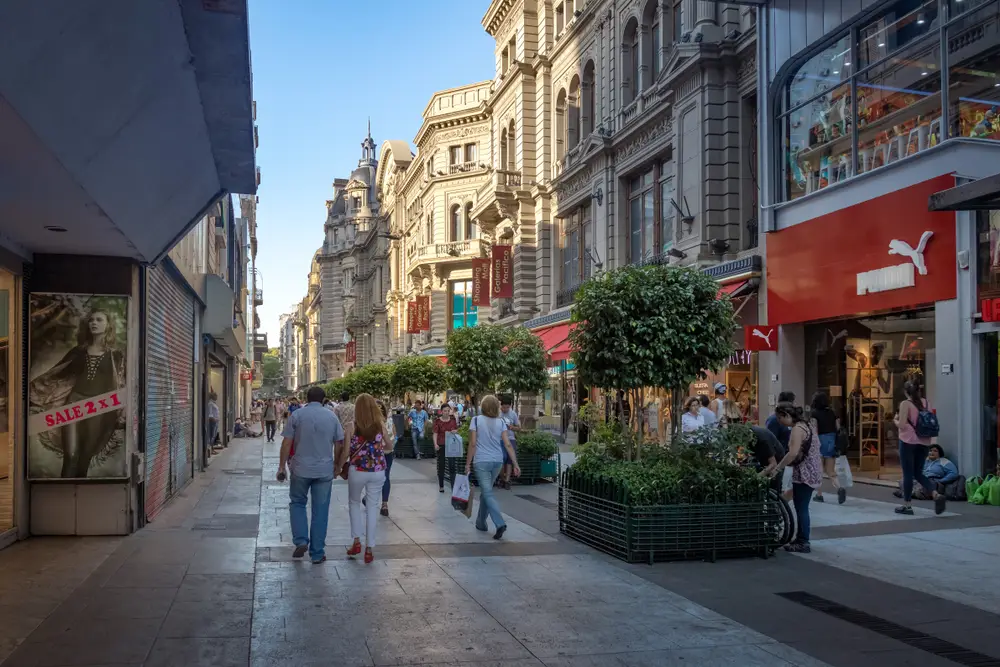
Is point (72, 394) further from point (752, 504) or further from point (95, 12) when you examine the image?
point (752, 504)

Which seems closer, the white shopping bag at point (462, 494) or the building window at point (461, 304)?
the white shopping bag at point (462, 494)

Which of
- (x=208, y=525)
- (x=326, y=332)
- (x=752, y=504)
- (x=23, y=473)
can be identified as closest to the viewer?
(x=752, y=504)

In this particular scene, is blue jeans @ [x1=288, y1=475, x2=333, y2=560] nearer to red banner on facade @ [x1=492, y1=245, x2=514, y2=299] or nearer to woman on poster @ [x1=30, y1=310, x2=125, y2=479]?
woman on poster @ [x1=30, y1=310, x2=125, y2=479]

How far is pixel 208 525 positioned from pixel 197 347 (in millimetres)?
8662

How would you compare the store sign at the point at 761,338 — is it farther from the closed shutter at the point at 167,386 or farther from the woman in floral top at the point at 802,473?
the closed shutter at the point at 167,386

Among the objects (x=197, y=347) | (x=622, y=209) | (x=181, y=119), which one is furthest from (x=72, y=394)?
(x=622, y=209)

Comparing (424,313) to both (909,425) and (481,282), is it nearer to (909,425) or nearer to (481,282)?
(481,282)

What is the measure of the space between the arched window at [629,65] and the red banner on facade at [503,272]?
12075mm

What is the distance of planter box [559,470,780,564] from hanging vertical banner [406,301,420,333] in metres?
47.3

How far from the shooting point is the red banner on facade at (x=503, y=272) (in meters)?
39.3

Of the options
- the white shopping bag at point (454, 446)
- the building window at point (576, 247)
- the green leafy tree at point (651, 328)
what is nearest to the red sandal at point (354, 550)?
the green leafy tree at point (651, 328)

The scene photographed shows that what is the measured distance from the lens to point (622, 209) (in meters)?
28.4

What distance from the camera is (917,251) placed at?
15.3 meters

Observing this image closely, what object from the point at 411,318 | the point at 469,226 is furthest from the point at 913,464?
the point at 411,318
